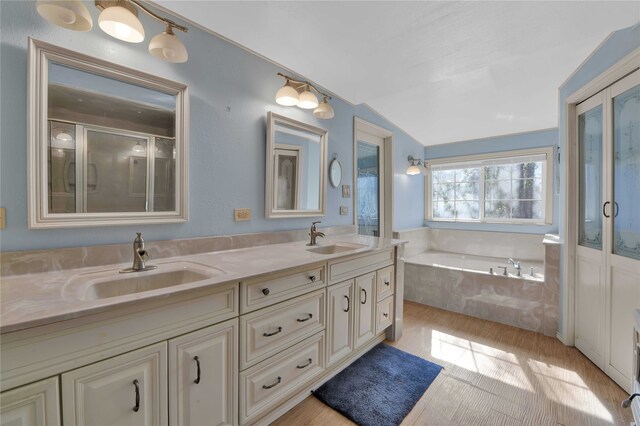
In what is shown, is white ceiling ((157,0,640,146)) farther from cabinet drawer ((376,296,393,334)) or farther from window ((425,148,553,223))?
cabinet drawer ((376,296,393,334))

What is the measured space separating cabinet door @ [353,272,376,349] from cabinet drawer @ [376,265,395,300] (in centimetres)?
9

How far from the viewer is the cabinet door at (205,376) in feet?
3.36

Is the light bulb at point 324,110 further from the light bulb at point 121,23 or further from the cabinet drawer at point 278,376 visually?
the cabinet drawer at point 278,376

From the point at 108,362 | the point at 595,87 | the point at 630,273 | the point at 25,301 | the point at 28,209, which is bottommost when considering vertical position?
the point at 108,362

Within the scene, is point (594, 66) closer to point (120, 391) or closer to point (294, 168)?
point (294, 168)

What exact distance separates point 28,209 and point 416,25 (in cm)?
228

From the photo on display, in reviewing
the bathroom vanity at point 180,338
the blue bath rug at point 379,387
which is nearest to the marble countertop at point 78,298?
the bathroom vanity at point 180,338

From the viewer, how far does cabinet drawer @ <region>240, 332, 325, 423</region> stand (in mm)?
1264

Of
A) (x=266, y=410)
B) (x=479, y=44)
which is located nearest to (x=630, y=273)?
(x=479, y=44)

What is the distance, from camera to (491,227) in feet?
13.0

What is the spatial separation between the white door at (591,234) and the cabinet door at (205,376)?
2.62 meters

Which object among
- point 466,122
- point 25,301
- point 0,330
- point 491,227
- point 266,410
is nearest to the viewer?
point 0,330

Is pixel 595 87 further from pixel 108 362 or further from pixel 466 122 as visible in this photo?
pixel 108 362

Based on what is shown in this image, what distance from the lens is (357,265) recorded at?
1.91 metres
